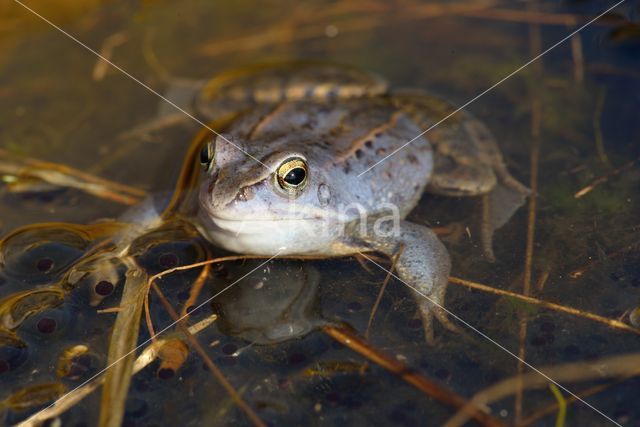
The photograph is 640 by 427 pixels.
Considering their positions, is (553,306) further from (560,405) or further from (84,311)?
(84,311)

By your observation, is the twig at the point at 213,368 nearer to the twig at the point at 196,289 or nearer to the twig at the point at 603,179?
the twig at the point at 196,289

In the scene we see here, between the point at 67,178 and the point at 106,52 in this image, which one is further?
the point at 106,52

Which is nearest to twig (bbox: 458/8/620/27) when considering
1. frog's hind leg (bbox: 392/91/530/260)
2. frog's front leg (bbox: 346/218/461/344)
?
frog's hind leg (bbox: 392/91/530/260)

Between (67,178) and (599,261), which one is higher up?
(67,178)

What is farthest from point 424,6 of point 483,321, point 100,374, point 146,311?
point 100,374

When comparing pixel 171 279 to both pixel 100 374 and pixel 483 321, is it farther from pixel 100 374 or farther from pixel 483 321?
pixel 483 321

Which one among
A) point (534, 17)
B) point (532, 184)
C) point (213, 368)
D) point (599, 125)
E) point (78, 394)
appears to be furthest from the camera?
point (534, 17)

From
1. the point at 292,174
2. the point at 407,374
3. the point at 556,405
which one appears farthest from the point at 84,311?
the point at 556,405
